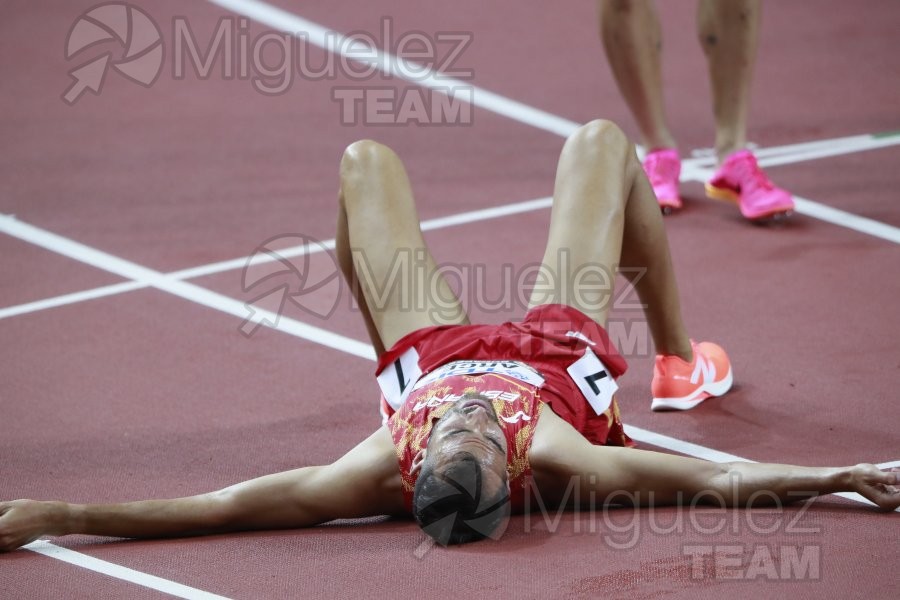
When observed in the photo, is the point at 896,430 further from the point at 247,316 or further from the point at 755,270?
the point at 247,316

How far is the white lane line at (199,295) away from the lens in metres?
3.46

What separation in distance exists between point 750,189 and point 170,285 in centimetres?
208

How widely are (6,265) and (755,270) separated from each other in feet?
8.65

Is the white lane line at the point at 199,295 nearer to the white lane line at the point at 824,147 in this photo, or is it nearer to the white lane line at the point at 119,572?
the white lane line at the point at 824,147

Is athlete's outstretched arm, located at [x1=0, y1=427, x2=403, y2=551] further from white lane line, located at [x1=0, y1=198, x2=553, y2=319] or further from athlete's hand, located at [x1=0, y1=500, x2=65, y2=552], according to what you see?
white lane line, located at [x1=0, y1=198, x2=553, y2=319]

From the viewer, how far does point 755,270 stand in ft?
14.7

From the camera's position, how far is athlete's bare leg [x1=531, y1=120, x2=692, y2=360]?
3230 millimetres

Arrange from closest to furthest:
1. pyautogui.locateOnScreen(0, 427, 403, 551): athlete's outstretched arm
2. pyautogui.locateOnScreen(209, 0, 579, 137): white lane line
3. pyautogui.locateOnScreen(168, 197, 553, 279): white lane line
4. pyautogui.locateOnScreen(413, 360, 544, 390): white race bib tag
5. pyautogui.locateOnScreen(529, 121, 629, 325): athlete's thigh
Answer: pyautogui.locateOnScreen(0, 427, 403, 551): athlete's outstretched arm → pyautogui.locateOnScreen(413, 360, 544, 390): white race bib tag → pyautogui.locateOnScreen(529, 121, 629, 325): athlete's thigh → pyautogui.locateOnScreen(168, 197, 553, 279): white lane line → pyautogui.locateOnScreen(209, 0, 579, 137): white lane line

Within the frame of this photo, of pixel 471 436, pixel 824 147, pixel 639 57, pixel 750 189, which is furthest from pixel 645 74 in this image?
pixel 471 436

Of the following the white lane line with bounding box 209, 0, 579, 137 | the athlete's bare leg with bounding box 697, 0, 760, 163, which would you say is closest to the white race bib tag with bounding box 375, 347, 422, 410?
the athlete's bare leg with bounding box 697, 0, 760, 163

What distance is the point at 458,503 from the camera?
2668 millimetres

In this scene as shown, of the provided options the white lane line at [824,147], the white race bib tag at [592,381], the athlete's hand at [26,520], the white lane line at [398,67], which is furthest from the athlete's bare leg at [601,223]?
the white lane line at [398,67]

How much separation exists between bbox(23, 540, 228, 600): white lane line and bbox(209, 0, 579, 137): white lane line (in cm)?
325

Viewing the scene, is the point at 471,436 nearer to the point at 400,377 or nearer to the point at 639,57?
the point at 400,377
